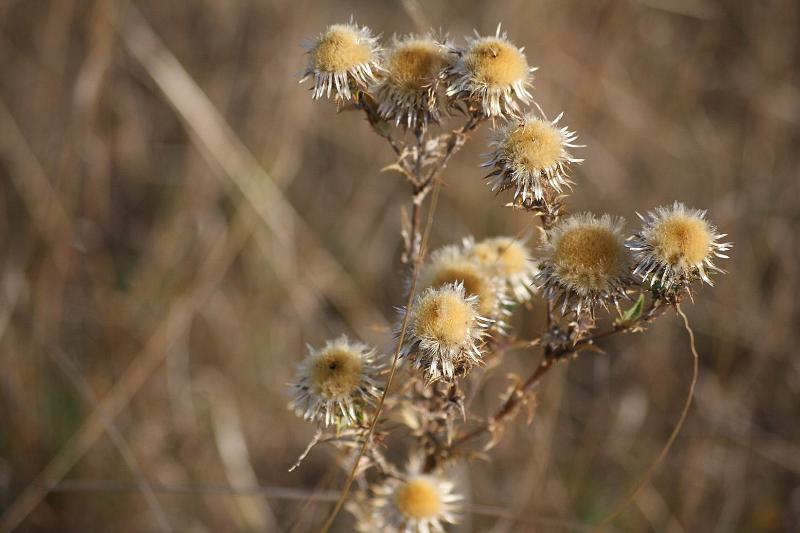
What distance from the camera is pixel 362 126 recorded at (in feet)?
11.4

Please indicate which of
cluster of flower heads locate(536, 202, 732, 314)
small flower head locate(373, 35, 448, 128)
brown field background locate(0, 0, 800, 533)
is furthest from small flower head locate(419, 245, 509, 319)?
brown field background locate(0, 0, 800, 533)

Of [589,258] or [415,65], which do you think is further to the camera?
[415,65]

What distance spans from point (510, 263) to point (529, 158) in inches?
12.7

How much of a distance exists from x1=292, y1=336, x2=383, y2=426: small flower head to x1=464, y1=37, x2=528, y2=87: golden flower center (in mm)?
519

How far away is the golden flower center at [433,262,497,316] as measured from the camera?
124cm

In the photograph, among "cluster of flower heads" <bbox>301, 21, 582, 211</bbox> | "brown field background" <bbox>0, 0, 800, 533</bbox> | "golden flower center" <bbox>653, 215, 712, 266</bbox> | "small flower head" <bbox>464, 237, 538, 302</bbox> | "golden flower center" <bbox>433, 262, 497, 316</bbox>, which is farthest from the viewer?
"brown field background" <bbox>0, 0, 800, 533</bbox>

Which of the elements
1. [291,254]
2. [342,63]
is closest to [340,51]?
[342,63]

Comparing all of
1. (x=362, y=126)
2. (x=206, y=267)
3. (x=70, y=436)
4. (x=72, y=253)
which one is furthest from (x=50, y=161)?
(x=362, y=126)

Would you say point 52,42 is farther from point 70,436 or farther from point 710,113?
point 710,113

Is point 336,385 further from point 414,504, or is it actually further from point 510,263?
point 510,263

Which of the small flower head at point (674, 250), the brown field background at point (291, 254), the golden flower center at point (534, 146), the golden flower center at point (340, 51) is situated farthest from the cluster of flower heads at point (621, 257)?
the brown field background at point (291, 254)

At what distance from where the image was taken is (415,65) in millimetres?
1168

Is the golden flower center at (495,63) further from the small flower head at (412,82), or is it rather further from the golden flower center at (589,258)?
the golden flower center at (589,258)

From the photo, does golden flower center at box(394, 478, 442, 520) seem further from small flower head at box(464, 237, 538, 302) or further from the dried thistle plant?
small flower head at box(464, 237, 538, 302)
